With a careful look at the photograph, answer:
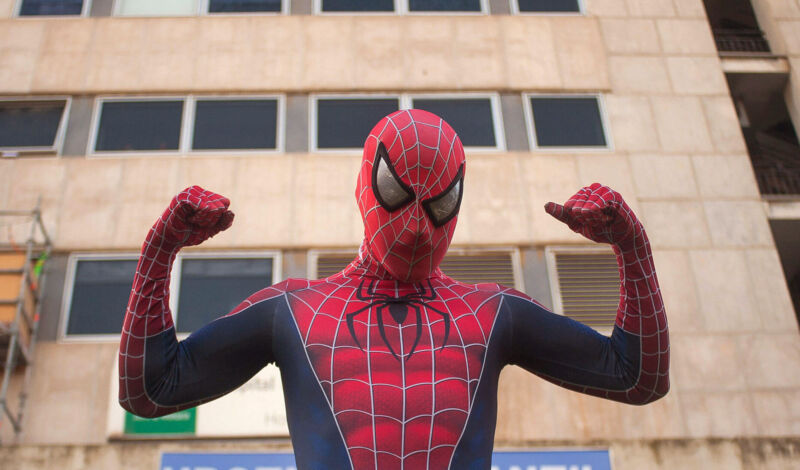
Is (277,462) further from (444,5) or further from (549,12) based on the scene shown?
(549,12)

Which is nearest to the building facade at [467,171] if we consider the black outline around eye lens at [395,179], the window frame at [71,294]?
the window frame at [71,294]

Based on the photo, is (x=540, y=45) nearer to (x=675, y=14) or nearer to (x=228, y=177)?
(x=675, y=14)

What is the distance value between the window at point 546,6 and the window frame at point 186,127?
3.78 metres

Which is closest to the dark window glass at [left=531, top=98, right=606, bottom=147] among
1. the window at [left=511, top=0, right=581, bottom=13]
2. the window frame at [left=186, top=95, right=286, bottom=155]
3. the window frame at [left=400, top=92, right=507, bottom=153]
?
the window frame at [left=400, top=92, right=507, bottom=153]

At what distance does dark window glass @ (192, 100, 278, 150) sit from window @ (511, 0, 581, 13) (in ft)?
12.8

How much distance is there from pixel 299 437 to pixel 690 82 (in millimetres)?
9402

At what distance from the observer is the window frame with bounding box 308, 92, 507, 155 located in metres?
9.70

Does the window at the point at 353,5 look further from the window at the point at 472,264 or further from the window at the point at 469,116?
the window at the point at 472,264

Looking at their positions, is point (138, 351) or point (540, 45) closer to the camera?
point (138, 351)

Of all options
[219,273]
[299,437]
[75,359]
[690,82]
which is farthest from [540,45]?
[299,437]

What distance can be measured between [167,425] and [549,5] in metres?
7.80

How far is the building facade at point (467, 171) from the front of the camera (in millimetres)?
Result: 8195

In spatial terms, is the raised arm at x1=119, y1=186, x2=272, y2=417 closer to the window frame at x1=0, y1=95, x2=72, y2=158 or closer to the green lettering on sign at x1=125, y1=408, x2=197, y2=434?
the green lettering on sign at x1=125, y1=408, x2=197, y2=434

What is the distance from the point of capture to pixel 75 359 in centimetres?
839
